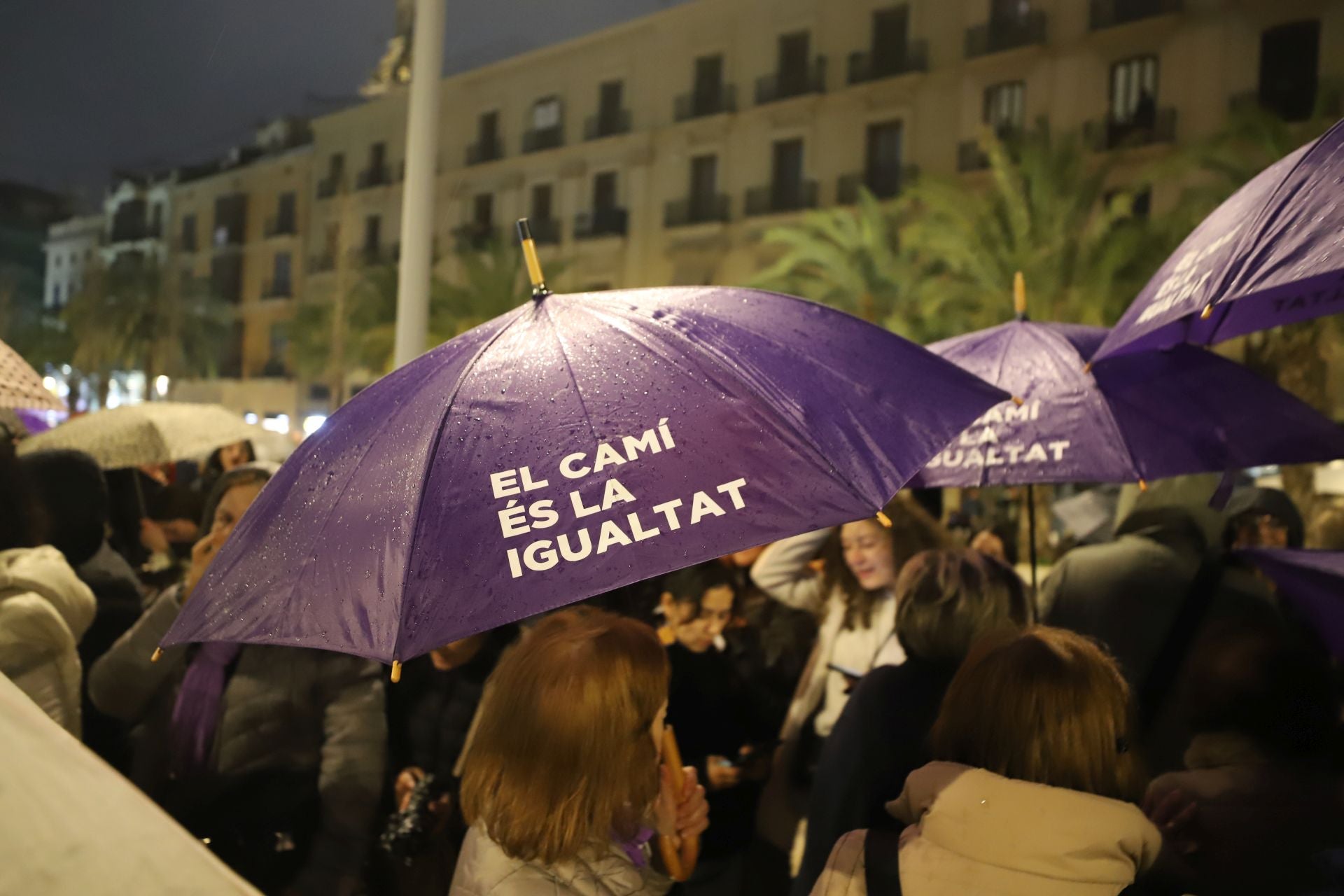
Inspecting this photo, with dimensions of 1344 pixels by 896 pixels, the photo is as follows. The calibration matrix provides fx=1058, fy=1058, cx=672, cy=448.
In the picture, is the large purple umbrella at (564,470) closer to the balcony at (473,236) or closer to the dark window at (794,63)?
the dark window at (794,63)

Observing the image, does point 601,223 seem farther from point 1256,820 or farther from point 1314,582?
point 1256,820

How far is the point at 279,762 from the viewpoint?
2.77 m

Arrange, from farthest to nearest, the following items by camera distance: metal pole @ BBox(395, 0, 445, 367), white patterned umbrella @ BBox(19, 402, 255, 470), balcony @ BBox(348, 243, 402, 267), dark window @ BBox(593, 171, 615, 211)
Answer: balcony @ BBox(348, 243, 402, 267) → dark window @ BBox(593, 171, 615, 211) → white patterned umbrella @ BBox(19, 402, 255, 470) → metal pole @ BBox(395, 0, 445, 367)

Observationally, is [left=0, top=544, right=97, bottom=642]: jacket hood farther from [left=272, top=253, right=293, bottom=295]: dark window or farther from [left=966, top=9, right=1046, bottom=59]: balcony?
[left=272, top=253, right=293, bottom=295]: dark window

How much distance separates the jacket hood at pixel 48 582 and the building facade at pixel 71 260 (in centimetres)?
3007

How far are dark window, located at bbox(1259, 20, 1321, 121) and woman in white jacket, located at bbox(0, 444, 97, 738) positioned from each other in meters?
25.4

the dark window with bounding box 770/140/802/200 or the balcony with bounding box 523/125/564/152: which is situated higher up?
the balcony with bounding box 523/125/564/152

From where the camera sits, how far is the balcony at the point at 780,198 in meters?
29.6

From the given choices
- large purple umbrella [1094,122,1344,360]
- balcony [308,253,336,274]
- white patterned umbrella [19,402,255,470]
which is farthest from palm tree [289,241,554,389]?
large purple umbrella [1094,122,1344,360]

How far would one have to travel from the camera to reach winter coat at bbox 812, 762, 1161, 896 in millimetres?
1608

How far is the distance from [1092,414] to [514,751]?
1.92m

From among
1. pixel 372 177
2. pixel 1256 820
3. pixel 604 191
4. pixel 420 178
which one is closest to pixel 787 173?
pixel 604 191

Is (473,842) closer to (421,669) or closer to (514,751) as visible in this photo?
(514,751)

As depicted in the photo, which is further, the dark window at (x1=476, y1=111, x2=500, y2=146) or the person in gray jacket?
the dark window at (x1=476, y1=111, x2=500, y2=146)
